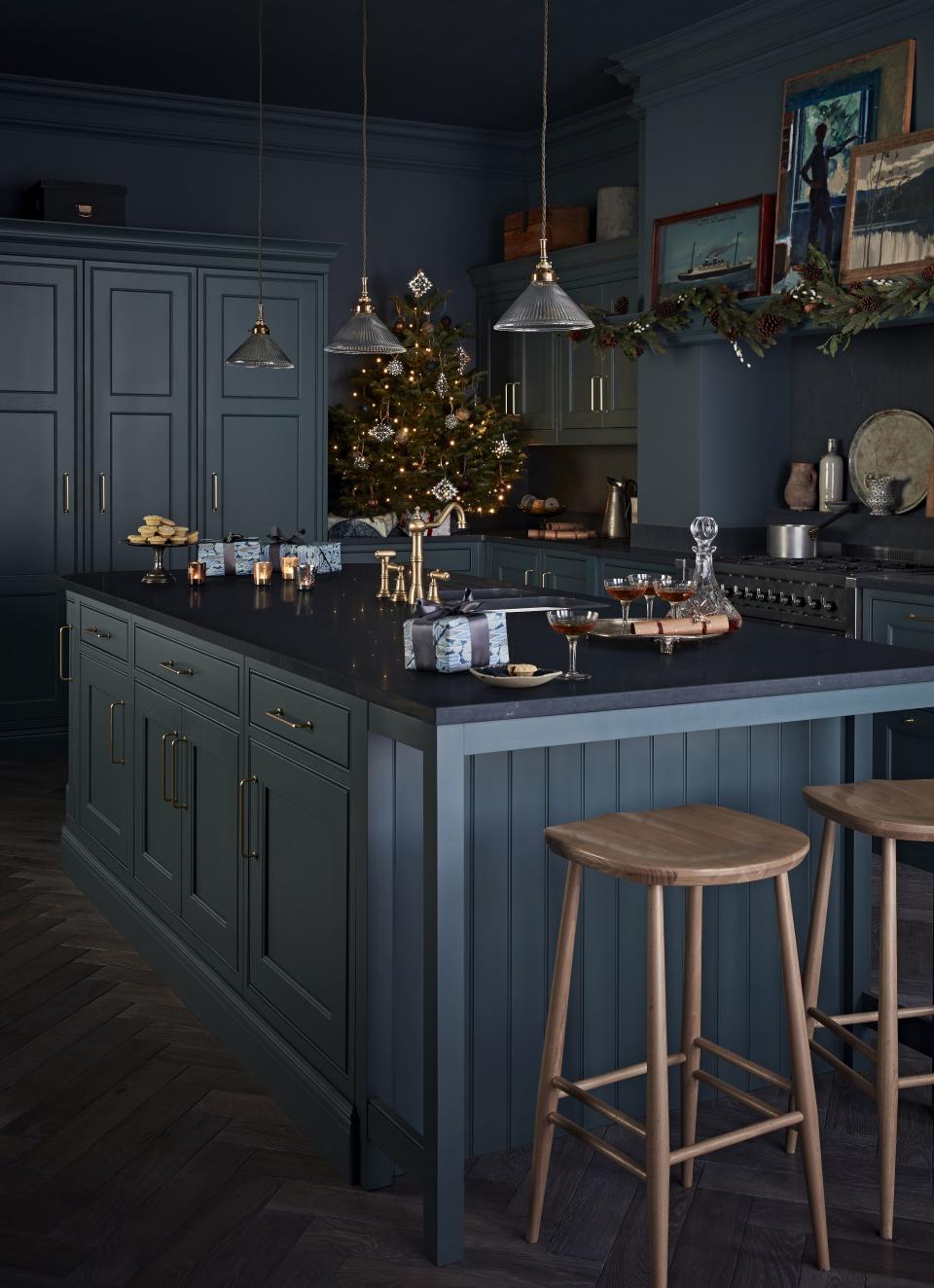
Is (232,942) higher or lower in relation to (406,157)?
lower

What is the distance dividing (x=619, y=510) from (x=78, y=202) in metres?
2.99

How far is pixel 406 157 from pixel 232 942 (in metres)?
5.54

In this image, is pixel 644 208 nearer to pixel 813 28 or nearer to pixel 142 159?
pixel 813 28

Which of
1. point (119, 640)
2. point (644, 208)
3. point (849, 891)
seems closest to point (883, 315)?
point (644, 208)

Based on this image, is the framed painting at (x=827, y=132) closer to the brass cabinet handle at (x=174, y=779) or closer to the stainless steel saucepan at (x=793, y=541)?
the stainless steel saucepan at (x=793, y=541)

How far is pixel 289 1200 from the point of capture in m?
2.56

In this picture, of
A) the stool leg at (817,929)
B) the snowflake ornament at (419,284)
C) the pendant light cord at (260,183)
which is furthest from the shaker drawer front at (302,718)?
the snowflake ornament at (419,284)

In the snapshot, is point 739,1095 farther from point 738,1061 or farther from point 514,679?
point 514,679

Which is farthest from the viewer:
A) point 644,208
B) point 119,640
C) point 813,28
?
point 644,208

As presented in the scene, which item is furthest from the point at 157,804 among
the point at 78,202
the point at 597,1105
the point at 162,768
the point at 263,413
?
the point at 78,202

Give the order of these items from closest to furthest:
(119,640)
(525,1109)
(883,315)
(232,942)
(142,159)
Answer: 1. (525,1109)
2. (232,942)
3. (119,640)
4. (883,315)
5. (142,159)

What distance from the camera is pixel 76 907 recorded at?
4289mm

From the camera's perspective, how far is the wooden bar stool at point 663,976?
7.13 feet

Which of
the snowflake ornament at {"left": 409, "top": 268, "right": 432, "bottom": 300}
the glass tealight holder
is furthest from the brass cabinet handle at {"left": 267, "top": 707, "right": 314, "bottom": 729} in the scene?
the snowflake ornament at {"left": 409, "top": 268, "right": 432, "bottom": 300}
